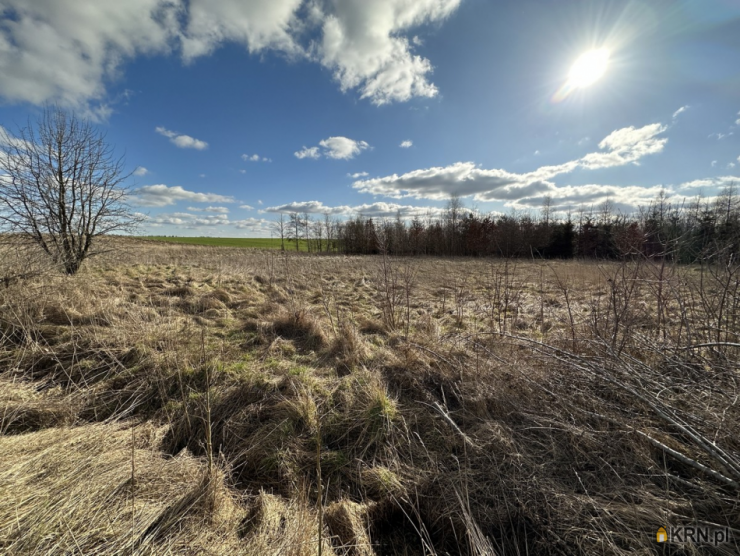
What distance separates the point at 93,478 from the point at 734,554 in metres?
4.10

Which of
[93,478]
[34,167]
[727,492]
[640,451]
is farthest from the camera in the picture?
[34,167]

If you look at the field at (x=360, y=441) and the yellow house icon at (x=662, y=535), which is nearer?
the yellow house icon at (x=662, y=535)

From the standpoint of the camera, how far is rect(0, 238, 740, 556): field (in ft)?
5.87

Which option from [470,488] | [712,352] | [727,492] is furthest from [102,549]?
[712,352]

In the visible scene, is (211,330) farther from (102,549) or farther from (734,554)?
(734,554)

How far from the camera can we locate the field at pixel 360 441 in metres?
1.79

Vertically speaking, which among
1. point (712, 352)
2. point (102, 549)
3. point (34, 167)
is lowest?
point (102, 549)

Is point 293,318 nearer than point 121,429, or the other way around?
point 121,429

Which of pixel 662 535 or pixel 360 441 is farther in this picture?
pixel 360 441

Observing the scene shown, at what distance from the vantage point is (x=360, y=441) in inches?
114

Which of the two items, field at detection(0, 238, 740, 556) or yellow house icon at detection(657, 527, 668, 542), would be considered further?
field at detection(0, 238, 740, 556)

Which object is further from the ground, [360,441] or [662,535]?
[662,535]

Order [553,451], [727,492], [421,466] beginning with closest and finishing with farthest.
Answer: [727,492] < [553,451] < [421,466]

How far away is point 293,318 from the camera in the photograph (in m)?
5.70
